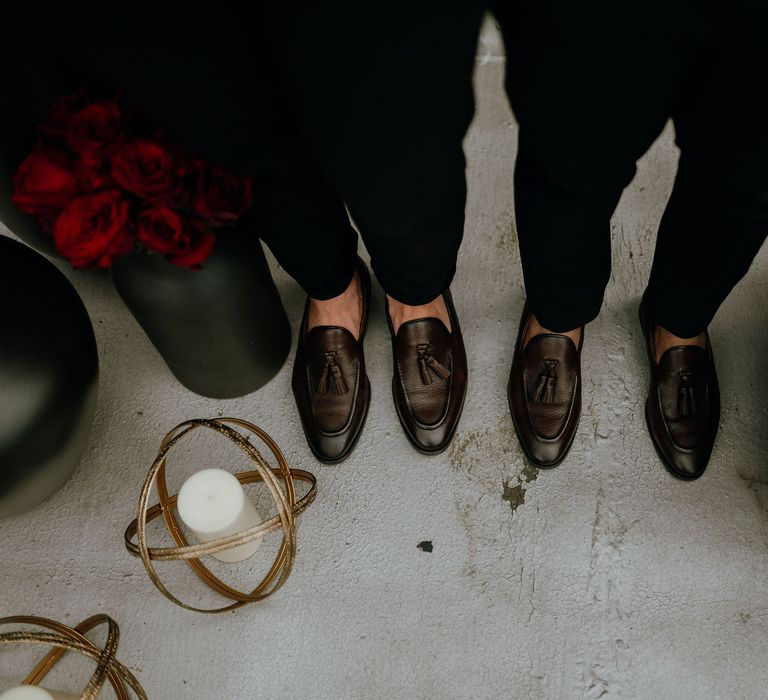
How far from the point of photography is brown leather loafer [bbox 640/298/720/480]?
0.97m

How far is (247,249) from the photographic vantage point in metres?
0.89

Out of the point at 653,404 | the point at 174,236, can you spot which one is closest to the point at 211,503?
the point at 174,236

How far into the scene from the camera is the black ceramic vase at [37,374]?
0.79 metres

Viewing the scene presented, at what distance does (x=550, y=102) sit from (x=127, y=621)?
88 centimetres

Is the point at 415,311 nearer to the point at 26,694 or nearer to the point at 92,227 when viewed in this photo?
the point at 92,227

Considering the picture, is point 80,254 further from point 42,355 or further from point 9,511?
point 9,511

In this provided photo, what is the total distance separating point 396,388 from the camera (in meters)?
1.04

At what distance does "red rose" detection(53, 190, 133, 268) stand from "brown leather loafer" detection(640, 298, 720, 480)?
79cm

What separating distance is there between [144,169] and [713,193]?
63 cm

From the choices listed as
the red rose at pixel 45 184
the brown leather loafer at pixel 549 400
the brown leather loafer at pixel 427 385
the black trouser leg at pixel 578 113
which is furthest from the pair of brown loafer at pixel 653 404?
the red rose at pixel 45 184

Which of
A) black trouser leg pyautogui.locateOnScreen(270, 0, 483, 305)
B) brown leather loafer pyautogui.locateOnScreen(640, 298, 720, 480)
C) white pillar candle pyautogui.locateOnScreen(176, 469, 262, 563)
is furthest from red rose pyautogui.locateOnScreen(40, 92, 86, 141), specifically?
brown leather loafer pyautogui.locateOnScreen(640, 298, 720, 480)

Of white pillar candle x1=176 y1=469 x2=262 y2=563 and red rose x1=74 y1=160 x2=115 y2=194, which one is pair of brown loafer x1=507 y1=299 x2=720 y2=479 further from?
red rose x1=74 y1=160 x2=115 y2=194

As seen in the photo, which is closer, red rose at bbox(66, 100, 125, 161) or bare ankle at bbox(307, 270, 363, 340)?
red rose at bbox(66, 100, 125, 161)

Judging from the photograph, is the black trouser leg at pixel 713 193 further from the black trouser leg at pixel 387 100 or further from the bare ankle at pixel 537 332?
the black trouser leg at pixel 387 100
